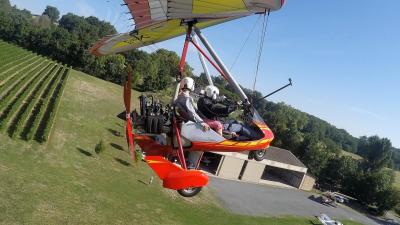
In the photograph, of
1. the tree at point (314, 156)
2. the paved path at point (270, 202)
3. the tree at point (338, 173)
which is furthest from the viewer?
the tree at point (338, 173)

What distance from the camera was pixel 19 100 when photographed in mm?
48125

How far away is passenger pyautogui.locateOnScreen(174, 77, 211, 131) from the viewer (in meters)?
13.8

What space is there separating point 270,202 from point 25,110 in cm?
3526

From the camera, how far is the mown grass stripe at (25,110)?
127 ft

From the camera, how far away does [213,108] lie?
15.0m

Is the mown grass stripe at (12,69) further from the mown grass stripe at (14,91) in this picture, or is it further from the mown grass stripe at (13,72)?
the mown grass stripe at (14,91)

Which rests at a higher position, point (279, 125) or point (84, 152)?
point (279, 125)

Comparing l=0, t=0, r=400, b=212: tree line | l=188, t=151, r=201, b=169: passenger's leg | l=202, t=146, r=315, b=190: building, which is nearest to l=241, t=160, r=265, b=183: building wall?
l=202, t=146, r=315, b=190: building

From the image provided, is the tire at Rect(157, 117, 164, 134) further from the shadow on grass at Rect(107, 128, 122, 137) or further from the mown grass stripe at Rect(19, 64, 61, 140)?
the shadow on grass at Rect(107, 128, 122, 137)

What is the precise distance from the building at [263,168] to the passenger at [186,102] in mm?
39674

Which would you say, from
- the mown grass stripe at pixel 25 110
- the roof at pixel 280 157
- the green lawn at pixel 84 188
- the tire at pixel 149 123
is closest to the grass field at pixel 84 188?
the green lawn at pixel 84 188

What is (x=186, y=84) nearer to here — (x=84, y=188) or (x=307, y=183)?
(x=84, y=188)

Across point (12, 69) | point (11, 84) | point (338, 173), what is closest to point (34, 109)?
point (11, 84)

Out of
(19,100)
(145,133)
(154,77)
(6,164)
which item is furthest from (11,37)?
(145,133)
